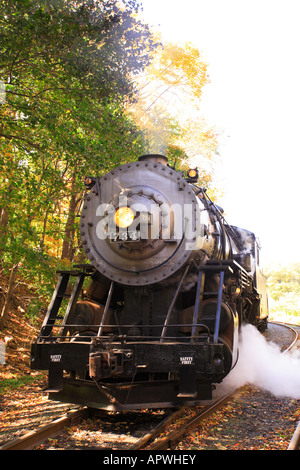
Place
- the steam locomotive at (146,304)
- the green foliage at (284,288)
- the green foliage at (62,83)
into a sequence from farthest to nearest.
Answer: the green foliage at (284,288) < the green foliage at (62,83) < the steam locomotive at (146,304)

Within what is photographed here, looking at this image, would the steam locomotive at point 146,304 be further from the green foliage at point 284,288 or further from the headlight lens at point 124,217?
the green foliage at point 284,288

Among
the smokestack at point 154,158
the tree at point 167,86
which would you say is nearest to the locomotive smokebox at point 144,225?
the smokestack at point 154,158

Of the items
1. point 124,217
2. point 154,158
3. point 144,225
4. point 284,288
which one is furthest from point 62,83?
point 284,288

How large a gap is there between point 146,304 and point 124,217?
1264mm

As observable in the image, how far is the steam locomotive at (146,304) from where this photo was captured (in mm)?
4949

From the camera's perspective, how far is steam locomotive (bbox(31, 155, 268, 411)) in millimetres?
4949

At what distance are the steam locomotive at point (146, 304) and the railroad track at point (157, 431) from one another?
0.24 meters

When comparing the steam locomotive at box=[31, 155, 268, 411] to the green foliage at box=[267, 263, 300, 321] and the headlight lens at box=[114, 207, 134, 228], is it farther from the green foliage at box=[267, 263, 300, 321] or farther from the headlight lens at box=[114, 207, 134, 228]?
the green foliage at box=[267, 263, 300, 321]

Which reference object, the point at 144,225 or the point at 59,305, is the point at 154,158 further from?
the point at 59,305

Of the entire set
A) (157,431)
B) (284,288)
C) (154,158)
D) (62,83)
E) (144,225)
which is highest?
(62,83)

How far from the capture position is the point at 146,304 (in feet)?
19.7

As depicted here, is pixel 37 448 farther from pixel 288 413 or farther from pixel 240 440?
pixel 288 413

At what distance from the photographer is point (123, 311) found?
6.14m

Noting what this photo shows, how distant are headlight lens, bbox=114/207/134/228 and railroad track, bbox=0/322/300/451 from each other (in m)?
2.50
